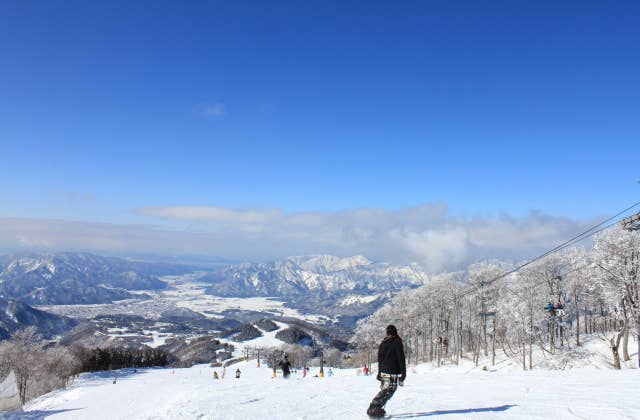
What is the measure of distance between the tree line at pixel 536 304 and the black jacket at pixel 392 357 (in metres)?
27.0

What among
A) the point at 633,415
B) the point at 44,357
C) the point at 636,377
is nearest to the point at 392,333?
the point at 633,415

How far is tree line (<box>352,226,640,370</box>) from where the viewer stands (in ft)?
114

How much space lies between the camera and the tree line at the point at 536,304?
114 feet

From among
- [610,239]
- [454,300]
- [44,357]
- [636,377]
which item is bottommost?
[44,357]

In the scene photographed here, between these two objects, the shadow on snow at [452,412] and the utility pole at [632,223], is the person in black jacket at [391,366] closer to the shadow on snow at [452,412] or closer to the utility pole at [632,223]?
the shadow on snow at [452,412]

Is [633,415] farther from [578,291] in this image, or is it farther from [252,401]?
[578,291]

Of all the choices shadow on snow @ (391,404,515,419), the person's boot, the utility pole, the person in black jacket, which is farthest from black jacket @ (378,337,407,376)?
the utility pole

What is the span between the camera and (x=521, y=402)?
15.3 metres

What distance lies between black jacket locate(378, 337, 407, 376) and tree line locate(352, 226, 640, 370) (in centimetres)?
2702

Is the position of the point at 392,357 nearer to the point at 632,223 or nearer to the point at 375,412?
the point at 375,412

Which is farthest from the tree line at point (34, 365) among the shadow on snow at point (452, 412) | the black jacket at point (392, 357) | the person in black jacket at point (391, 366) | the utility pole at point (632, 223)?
the utility pole at point (632, 223)

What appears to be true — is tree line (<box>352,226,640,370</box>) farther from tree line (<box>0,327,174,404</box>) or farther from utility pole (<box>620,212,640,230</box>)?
tree line (<box>0,327,174,404</box>)

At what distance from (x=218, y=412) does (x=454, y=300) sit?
6041 cm

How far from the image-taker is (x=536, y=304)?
5081 centimetres
